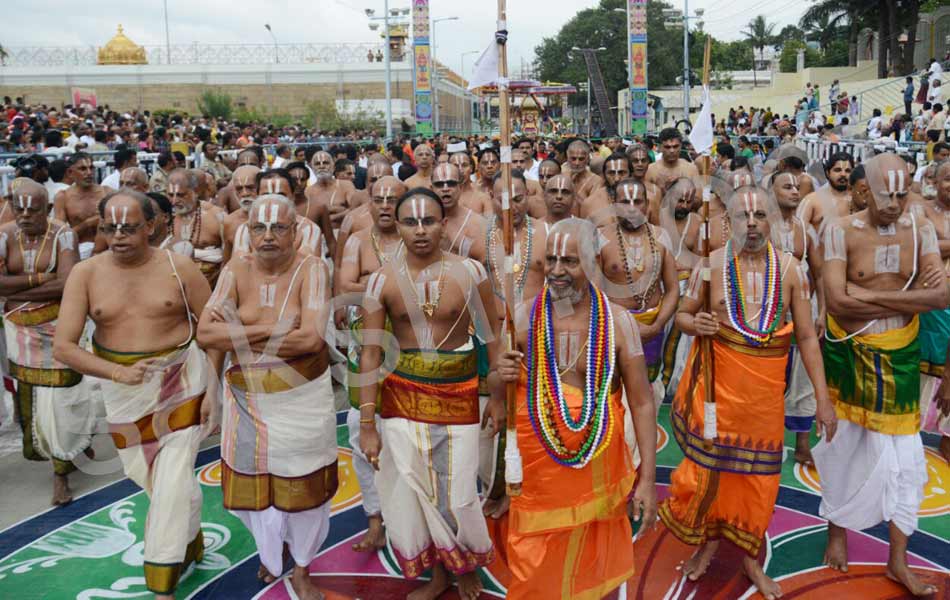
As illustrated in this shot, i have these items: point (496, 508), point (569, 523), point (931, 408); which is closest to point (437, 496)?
point (569, 523)

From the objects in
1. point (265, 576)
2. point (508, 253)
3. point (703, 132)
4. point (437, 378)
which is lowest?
point (265, 576)

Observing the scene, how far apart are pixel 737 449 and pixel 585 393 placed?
104cm

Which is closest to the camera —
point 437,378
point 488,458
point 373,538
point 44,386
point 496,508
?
point 437,378

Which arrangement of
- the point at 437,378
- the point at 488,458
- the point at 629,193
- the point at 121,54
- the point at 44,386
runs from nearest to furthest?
the point at 437,378 < the point at 488,458 < the point at 44,386 < the point at 629,193 < the point at 121,54

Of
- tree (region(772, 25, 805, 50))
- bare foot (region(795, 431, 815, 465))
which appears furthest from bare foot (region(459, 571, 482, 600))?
tree (region(772, 25, 805, 50))

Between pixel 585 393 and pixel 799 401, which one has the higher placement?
pixel 585 393

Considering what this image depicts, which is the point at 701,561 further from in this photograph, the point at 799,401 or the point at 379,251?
the point at 379,251

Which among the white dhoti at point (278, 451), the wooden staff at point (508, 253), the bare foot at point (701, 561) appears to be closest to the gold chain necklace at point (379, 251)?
the white dhoti at point (278, 451)

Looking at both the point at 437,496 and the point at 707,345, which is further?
the point at 707,345

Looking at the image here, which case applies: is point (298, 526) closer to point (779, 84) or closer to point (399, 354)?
point (399, 354)

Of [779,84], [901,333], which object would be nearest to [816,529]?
[901,333]

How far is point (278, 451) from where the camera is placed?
4.30m

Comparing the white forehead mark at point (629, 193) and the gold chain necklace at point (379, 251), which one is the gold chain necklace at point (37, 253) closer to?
Answer: the gold chain necklace at point (379, 251)

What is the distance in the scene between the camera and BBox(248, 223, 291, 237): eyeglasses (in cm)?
429
